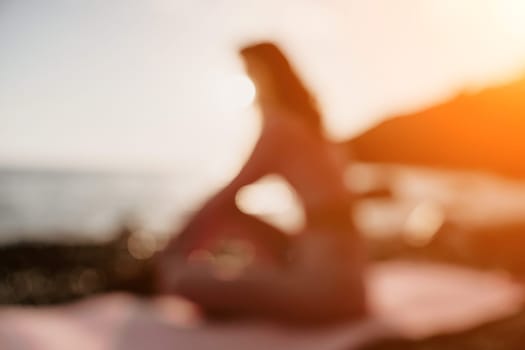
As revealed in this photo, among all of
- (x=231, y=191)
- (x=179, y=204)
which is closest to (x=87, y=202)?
(x=179, y=204)

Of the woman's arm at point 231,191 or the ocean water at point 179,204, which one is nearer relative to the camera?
the woman's arm at point 231,191

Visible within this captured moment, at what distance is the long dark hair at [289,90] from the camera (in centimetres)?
98

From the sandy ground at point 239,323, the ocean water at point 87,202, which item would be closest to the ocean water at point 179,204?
the ocean water at point 87,202

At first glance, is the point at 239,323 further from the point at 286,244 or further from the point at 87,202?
the point at 87,202

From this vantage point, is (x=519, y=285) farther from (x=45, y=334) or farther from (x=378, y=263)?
(x=45, y=334)

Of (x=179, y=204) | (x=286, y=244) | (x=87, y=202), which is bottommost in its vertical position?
(x=286, y=244)

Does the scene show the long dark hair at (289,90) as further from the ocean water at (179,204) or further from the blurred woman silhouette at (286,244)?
the ocean water at (179,204)

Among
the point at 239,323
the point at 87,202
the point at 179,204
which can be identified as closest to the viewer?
the point at 239,323

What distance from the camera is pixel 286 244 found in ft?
3.30

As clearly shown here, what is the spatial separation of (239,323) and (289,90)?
343mm

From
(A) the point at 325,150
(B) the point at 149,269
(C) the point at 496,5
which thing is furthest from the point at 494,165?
(B) the point at 149,269

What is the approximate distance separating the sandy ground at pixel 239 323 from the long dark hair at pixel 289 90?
25 centimetres

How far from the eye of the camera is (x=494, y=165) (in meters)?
1.20

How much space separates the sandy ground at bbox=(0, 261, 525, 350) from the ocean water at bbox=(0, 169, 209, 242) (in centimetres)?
19
